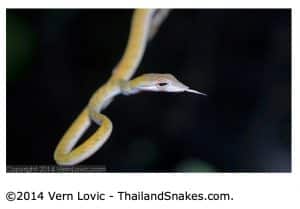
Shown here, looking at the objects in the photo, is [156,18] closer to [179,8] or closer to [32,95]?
[179,8]

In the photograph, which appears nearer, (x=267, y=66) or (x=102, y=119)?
(x=102, y=119)

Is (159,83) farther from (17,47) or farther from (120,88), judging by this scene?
(17,47)

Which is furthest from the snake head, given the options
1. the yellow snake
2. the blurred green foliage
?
the blurred green foliage

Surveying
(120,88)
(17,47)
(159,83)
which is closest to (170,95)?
(159,83)

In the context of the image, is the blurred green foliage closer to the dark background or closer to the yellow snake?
the dark background

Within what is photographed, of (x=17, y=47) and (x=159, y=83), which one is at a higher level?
(x=17, y=47)
